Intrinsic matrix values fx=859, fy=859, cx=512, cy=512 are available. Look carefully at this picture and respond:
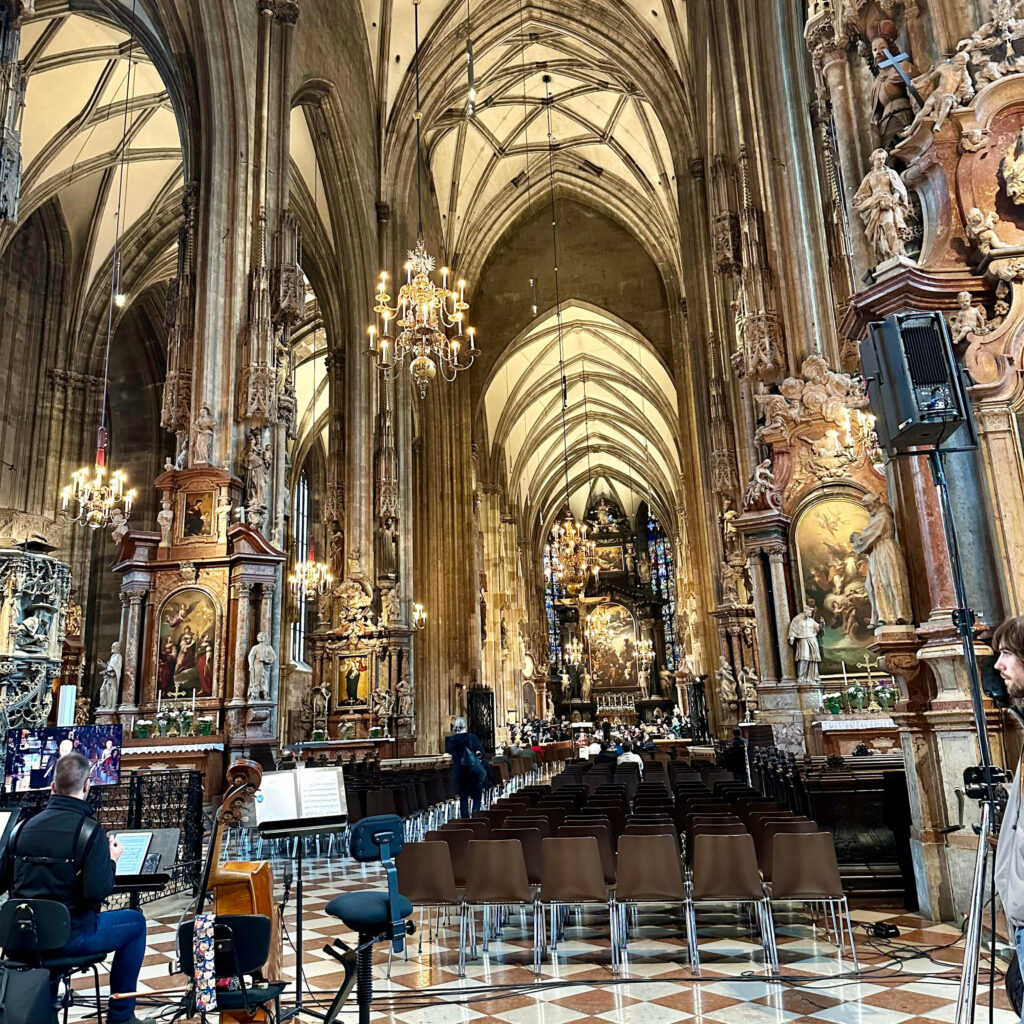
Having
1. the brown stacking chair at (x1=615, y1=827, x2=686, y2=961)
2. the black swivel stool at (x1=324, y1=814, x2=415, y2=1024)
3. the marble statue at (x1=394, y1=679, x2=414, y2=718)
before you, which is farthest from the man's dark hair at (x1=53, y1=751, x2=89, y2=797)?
the marble statue at (x1=394, y1=679, x2=414, y2=718)

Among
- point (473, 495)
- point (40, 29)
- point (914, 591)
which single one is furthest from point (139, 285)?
point (914, 591)

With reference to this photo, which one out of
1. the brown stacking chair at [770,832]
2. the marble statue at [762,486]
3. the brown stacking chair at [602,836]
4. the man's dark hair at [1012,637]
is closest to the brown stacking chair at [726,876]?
the brown stacking chair at [770,832]

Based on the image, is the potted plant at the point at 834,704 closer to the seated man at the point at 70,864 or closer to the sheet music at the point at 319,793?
the sheet music at the point at 319,793

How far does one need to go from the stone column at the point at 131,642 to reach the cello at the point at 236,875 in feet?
34.9

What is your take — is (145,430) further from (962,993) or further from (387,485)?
(962,993)

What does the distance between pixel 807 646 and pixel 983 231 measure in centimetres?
687

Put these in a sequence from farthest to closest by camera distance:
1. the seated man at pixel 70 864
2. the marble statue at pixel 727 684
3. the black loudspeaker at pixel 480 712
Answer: the black loudspeaker at pixel 480 712 → the marble statue at pixel 727 684 → the seated man at pixel 70 864

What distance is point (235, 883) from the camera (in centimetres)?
341

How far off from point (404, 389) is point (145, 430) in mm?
7919

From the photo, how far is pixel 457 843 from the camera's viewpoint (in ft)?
18.4

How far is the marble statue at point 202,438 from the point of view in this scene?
44.7 feet

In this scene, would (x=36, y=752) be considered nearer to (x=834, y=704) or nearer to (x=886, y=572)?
(x=886, y=572)

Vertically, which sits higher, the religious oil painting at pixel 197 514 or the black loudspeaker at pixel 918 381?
the religious oil painting at pixel 197 514

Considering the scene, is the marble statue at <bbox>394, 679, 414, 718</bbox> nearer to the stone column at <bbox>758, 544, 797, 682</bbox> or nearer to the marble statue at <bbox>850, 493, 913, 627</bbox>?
the stone column at <bbox>758, 544, 797, 682</bbox>
